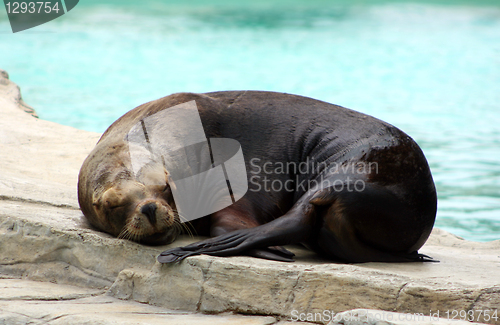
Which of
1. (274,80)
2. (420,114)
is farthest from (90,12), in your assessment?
(420,114)

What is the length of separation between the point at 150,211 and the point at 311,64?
49.4 feet

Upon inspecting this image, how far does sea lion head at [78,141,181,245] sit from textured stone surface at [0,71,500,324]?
8 centimetres

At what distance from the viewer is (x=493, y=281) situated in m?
2.58

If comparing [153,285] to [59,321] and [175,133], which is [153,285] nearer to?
[59,321]

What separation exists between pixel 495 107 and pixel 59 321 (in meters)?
12.6

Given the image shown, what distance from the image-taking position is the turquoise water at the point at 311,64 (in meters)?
10.0
